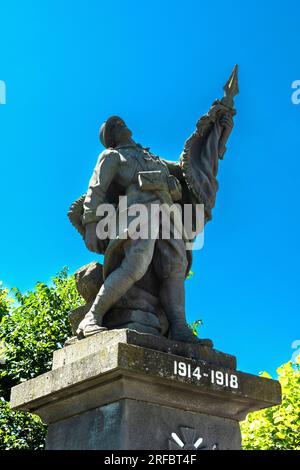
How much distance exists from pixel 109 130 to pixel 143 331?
2.74 metres

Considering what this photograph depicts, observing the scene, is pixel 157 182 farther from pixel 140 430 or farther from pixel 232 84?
pixel 140 430

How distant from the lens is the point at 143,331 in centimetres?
622

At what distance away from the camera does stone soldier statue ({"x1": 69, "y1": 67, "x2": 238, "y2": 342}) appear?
6340mm

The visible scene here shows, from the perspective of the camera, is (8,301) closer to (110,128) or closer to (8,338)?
(8,338)

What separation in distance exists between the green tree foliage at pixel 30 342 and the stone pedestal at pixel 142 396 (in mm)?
10794

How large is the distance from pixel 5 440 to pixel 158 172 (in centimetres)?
1136

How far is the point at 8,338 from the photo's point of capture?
18750mm

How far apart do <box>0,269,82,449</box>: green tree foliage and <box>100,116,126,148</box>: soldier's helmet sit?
418 inches

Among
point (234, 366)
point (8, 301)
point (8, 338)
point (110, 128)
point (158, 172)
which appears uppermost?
point (8, 301)

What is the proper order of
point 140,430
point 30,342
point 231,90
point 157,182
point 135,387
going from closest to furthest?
point 140,430
point 135,387
point 157,182
point 231,90
point 30,342

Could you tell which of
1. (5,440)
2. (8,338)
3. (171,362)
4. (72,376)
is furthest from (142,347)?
(8,338)

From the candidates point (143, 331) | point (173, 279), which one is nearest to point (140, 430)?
point (143, 331)

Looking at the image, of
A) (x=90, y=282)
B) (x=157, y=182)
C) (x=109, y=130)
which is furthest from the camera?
(x=109, y=130)

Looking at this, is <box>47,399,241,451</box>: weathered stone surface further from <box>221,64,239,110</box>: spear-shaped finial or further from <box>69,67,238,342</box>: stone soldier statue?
<box>221,64,239,110</box>: spear-shaped finial
